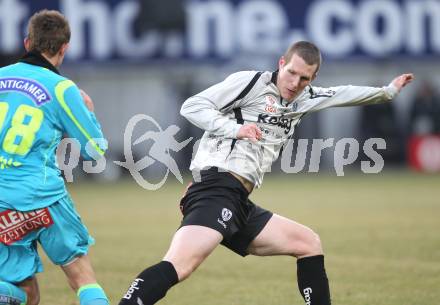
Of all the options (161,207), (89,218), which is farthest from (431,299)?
(161,207)

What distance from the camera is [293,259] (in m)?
10.6

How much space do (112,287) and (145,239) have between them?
3650 mm

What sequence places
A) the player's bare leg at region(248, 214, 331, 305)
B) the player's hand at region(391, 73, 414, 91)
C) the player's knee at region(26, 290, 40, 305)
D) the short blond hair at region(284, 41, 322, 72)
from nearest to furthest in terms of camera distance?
the player's knee at region(26, 290, 40, 305)
the short blond hair at region(284, 41, 322, 72)
the player's bare leg at region(248, 214, 331, 305)
the player's hand at region(391, 73, 414, 91)

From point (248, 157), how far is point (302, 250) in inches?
31.7

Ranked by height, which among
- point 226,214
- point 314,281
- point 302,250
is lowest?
point 314,281

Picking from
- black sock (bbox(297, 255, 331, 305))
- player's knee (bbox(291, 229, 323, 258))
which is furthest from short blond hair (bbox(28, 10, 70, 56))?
black sock (bbox(297, 255, 331, 305))

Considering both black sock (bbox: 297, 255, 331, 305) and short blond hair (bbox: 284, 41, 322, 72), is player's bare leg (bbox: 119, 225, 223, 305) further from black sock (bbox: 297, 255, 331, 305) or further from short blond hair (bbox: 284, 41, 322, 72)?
short blond hair (bbox: 284, 41, 322, 72)

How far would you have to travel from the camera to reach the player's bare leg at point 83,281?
5824 millimetres

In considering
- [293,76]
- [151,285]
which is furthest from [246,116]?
[151,285]

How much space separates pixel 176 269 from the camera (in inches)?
230

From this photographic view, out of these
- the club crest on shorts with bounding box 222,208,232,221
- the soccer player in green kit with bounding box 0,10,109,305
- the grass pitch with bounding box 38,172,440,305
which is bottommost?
the grass pitch with bounding box 38,172,440,305

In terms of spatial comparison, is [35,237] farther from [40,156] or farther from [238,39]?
[238,39]

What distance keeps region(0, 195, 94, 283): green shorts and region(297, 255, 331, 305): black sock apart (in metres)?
1.71

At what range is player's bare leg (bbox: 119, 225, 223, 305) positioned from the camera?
225 inches
